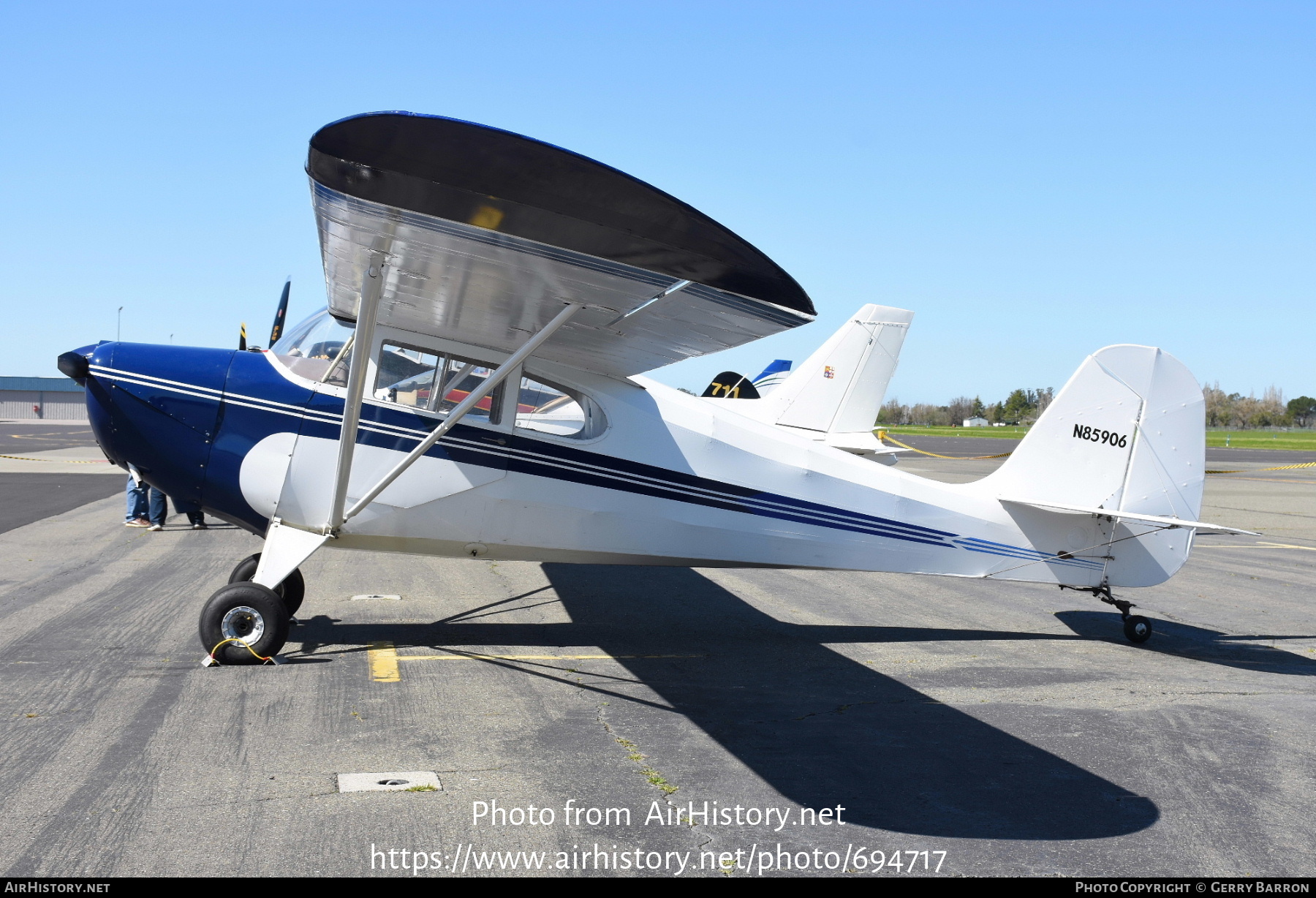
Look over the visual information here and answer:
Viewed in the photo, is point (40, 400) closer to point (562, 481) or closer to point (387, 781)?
point (562, 481)

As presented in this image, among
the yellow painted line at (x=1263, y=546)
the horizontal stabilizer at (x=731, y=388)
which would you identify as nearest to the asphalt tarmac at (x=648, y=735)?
the yellow painted line at (x=1263, y=546)

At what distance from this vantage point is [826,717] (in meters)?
5.37

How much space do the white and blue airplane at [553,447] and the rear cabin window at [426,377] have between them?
17 millimetres

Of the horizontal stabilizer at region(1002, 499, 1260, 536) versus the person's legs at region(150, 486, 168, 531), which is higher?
the horizontal stabilizer at region(1002, 499, 1260, 536)

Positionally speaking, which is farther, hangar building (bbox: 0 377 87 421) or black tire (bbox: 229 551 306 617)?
hangar building (bbox: 0 377 87 421)

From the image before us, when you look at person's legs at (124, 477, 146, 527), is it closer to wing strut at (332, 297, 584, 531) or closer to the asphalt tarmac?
the asphalt tarmac

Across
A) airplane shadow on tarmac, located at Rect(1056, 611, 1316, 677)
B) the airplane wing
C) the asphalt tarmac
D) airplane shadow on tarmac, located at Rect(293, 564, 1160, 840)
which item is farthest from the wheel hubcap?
airplane shadow on tarmac, located at Rect(1056, 611, 1316, 677)

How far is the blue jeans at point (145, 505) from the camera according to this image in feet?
42.5

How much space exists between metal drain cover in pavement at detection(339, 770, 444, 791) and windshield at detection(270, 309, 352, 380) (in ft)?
11.0

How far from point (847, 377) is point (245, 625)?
1201 centimetres

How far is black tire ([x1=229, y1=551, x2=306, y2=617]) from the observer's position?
716 centimetres

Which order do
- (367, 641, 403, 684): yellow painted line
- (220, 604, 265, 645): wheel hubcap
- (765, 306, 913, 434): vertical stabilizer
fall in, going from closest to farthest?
(367, 641, 403, 684): yellow painted line, (220, 604, 265, 645): wheel hubcap, (765, 306, 913, 434): vertical stabilizer

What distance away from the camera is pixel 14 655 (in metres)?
5.97

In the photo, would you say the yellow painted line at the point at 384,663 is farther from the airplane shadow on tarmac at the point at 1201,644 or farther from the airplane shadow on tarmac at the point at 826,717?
the airplane shadow on tarmac at the point at 1201,644
